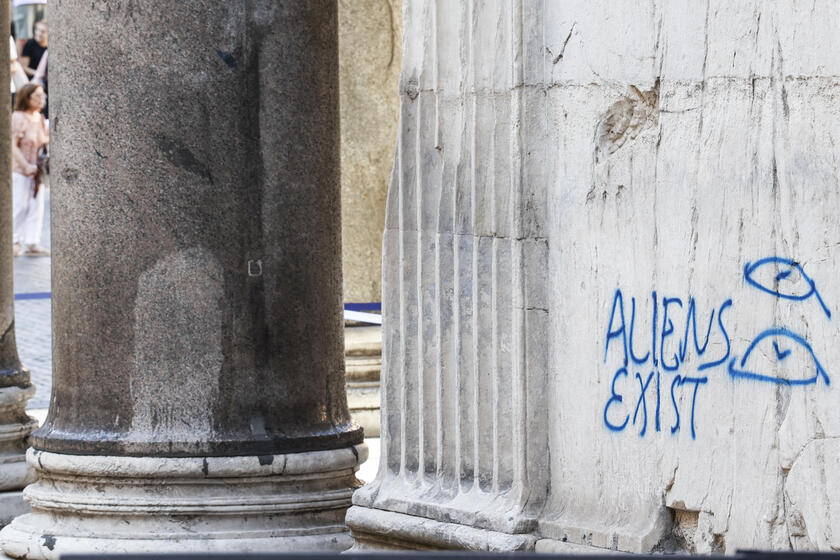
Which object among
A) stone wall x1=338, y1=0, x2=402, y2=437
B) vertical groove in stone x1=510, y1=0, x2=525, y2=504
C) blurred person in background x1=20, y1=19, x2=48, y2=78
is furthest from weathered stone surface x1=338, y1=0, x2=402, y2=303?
blurred person in background x1=20, y1=19, x2=48, y2=78

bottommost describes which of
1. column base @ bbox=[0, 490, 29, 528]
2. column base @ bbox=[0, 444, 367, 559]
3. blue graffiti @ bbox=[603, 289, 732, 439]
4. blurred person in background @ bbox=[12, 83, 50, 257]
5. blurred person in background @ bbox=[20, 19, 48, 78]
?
column base @ bbox=[0, 490, 29, 528]

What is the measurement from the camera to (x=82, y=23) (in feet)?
16.5

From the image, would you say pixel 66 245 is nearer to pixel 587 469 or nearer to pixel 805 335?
pixel 587 469

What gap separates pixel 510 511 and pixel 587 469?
0.26m

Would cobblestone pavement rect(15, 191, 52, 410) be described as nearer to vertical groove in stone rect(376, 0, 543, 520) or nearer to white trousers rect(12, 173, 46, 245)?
white trousers rect(12, 173, 46, 245)

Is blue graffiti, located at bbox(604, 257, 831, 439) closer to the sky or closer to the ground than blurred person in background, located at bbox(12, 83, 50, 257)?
closer to the ground

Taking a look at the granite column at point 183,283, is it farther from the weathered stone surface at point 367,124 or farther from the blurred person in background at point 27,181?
the blurred person in background at point 27,181

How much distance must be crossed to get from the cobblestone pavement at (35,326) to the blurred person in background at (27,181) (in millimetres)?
241

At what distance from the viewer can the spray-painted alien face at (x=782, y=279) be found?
149 inches

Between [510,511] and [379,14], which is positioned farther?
[379,14]

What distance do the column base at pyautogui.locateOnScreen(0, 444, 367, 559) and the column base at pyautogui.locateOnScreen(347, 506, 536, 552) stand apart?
332 millimetres

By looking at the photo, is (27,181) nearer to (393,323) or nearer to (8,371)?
(8,371)

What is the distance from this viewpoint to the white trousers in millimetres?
16906

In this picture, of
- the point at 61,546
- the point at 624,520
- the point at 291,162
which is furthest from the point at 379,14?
the point at 624,520
